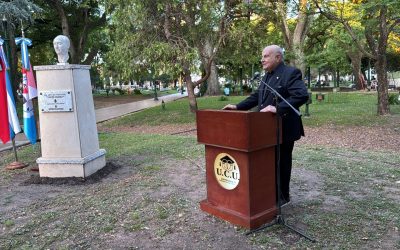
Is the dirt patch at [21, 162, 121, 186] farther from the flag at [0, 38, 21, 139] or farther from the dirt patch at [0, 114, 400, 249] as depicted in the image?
the flag at [0, 38, 21, 139]

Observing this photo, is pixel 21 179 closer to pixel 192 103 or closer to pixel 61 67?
pixel 61 67

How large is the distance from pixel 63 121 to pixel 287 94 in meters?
3.83

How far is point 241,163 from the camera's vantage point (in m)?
3.82

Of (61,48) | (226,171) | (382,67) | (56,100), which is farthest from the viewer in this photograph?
(382,67)

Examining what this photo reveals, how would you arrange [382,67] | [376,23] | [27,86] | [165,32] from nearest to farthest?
[27,86]
[376,23]
[382,67]
[165,32]

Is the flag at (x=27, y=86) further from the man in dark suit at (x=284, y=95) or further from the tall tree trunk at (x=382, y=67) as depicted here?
the tall tree trunk at (x=382, y=67)

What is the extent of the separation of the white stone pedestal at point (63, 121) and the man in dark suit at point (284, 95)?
3.02 meters

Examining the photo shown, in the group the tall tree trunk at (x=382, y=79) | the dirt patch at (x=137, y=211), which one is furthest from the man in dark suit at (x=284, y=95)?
the tall tree trunk at (x=382, y=79)

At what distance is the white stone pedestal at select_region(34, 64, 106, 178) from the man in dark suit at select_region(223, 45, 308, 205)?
302 cm

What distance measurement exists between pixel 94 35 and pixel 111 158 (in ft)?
72.2

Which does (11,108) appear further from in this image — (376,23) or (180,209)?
(376,23)

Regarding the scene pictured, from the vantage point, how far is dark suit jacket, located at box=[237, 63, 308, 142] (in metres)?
3.87

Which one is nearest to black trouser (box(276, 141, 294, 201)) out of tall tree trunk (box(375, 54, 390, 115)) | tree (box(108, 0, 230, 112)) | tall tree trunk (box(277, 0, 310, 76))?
tree (box(108, 0, 230, 112))

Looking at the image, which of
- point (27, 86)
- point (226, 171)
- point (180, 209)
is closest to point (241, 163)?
point (226, 171)
